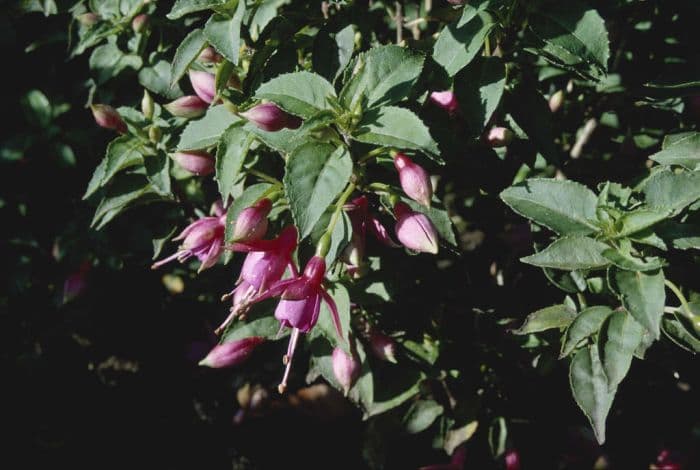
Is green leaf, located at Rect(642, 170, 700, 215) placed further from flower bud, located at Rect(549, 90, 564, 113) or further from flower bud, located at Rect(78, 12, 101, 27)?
flower bud, located at Rect(78, 12, 101, 27)

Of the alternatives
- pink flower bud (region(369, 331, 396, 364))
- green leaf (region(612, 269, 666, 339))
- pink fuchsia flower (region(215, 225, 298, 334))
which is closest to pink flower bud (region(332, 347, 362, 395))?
pink flower bud (region(369, 331, 396, 364))

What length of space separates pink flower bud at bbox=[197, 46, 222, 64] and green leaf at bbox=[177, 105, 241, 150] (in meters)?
0.10

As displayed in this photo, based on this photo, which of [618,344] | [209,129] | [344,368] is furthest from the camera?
[344,368]

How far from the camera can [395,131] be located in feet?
2.61

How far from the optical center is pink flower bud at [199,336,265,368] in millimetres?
1104

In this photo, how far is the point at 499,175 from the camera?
3.59 feet

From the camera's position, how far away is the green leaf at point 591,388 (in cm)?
92

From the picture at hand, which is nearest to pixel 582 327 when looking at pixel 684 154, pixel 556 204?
pixel 556 204

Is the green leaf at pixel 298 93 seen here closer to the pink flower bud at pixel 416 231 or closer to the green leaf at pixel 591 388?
the pink flower bud at pixel 416 231

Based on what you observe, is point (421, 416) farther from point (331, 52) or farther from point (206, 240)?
point (331, 52)

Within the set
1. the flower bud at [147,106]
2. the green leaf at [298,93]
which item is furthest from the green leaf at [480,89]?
the flower bud at [147,106]

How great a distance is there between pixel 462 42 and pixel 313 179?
12.7 inches

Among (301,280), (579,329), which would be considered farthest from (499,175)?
(301,280)

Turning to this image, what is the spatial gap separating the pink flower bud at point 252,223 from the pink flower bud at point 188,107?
10.2 inches
